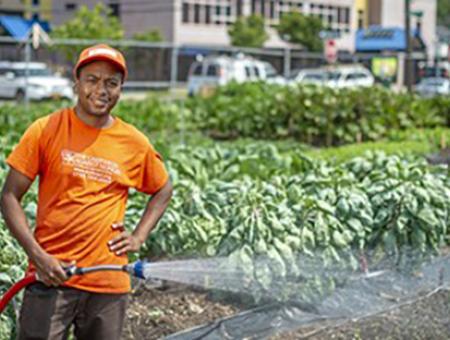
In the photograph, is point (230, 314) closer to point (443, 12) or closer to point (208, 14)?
point (208, 14)

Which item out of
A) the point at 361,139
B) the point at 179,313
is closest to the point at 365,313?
the point at 179,313

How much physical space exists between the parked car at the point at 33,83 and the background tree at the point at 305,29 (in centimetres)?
2663

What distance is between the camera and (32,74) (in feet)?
98.1

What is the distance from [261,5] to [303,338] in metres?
55.4

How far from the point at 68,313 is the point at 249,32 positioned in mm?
49601

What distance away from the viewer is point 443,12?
110m

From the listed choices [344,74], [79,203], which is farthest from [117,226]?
[344,74]

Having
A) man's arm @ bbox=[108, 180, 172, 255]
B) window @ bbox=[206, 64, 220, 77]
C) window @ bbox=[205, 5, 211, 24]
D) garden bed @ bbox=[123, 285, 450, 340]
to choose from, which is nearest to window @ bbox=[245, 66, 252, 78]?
window @ bbox=[206, 64, 220, 77]

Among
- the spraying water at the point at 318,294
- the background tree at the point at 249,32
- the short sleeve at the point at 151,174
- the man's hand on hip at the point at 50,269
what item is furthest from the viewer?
the background tree at the point at 249,32

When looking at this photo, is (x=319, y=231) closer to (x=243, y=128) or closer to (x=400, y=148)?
(x=400, y=148)

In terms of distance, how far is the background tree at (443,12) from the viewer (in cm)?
10906

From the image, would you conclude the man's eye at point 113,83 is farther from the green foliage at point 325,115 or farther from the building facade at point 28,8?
the building facade at point 28,8

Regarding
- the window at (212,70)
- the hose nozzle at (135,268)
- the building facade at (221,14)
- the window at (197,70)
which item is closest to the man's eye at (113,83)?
the hose nozzle at (135,268)

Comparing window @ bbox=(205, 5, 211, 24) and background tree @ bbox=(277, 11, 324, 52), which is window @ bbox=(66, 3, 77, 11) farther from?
background tree @ bbox=(277, 11, 324, 52)
